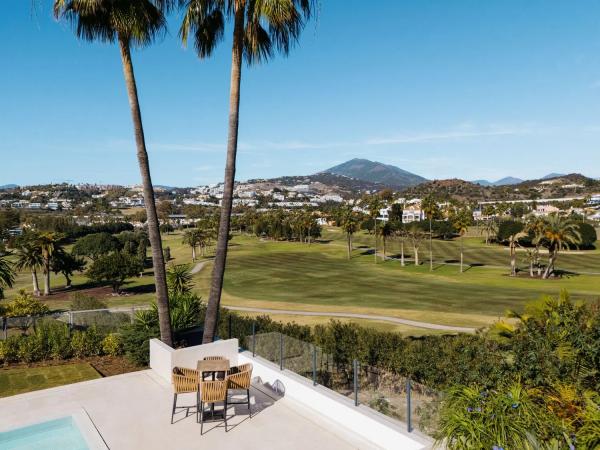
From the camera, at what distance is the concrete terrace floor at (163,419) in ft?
29.1

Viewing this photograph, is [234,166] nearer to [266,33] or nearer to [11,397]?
[266,33]

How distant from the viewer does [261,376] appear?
39.7 feet

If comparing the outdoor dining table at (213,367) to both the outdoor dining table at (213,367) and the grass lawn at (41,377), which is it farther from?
the grass lawn at (41,377)

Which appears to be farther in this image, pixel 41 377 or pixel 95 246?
pixel 95 246

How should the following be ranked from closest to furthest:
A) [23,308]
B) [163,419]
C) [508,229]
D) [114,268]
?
1. [163,419]
2. [23,308]
3. [114,268]
4. [508,229]

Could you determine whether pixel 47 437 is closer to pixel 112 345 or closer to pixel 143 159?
pixel 112 345

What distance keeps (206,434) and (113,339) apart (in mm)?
7494

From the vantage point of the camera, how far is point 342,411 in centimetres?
952

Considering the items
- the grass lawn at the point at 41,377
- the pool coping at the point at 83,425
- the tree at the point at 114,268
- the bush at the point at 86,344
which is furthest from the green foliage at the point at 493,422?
the tree at the point at 114,268

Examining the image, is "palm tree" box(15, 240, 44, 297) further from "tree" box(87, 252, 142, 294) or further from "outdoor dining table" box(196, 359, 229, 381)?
"outdoor dining table" box(196, 359, 229, 381)

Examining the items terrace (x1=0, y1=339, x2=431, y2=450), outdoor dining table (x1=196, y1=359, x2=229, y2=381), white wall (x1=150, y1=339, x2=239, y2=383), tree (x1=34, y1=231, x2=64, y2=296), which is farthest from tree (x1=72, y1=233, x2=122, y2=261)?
outdoor dining table (x1=196, y1=359, x2=229, y2=381)

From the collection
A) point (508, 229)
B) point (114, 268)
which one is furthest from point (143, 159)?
point (508, 229)

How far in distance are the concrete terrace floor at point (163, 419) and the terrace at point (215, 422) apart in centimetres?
2

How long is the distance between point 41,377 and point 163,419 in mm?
5421
